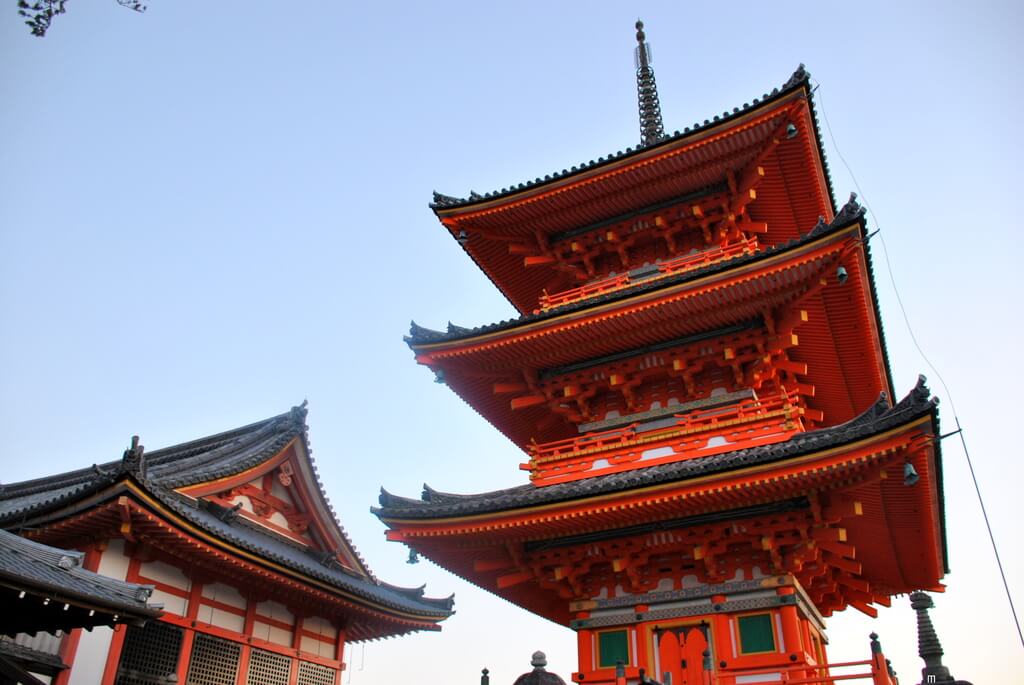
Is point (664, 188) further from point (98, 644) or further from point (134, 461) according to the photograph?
point (98, 644)

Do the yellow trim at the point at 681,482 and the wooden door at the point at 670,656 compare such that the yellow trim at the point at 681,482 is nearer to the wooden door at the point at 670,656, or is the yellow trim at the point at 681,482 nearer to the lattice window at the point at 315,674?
the wooden door at the point at 670,656

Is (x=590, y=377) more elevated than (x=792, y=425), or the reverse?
(x=590, y=377)

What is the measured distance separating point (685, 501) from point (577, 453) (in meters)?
3.26

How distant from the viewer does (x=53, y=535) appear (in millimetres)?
12633

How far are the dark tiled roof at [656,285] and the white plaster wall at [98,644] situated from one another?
6277mm

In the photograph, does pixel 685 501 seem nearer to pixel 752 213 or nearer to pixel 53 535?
pixel 752 213

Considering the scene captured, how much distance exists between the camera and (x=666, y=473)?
11.7m

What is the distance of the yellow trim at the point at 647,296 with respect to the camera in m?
12.3

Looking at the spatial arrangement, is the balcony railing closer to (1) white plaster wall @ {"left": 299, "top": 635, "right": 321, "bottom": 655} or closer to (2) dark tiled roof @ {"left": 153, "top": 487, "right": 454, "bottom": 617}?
(2) dark tiled roof @ {"left": 153, "top": 487, "right": 454, "bottom": 617}

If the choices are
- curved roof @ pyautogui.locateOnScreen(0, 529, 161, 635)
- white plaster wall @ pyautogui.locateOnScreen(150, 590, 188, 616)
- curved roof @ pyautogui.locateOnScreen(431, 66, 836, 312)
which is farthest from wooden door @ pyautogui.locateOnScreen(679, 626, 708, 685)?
white plaster wall @ pyautogui.locateOnScreen(150, 590, 188, 616)

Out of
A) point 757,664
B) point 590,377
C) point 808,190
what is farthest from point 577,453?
point 808,190

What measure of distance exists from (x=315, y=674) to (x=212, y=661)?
304cm

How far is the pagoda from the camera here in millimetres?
11430

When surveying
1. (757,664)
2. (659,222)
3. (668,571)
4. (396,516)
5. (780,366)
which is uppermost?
(659,222)
